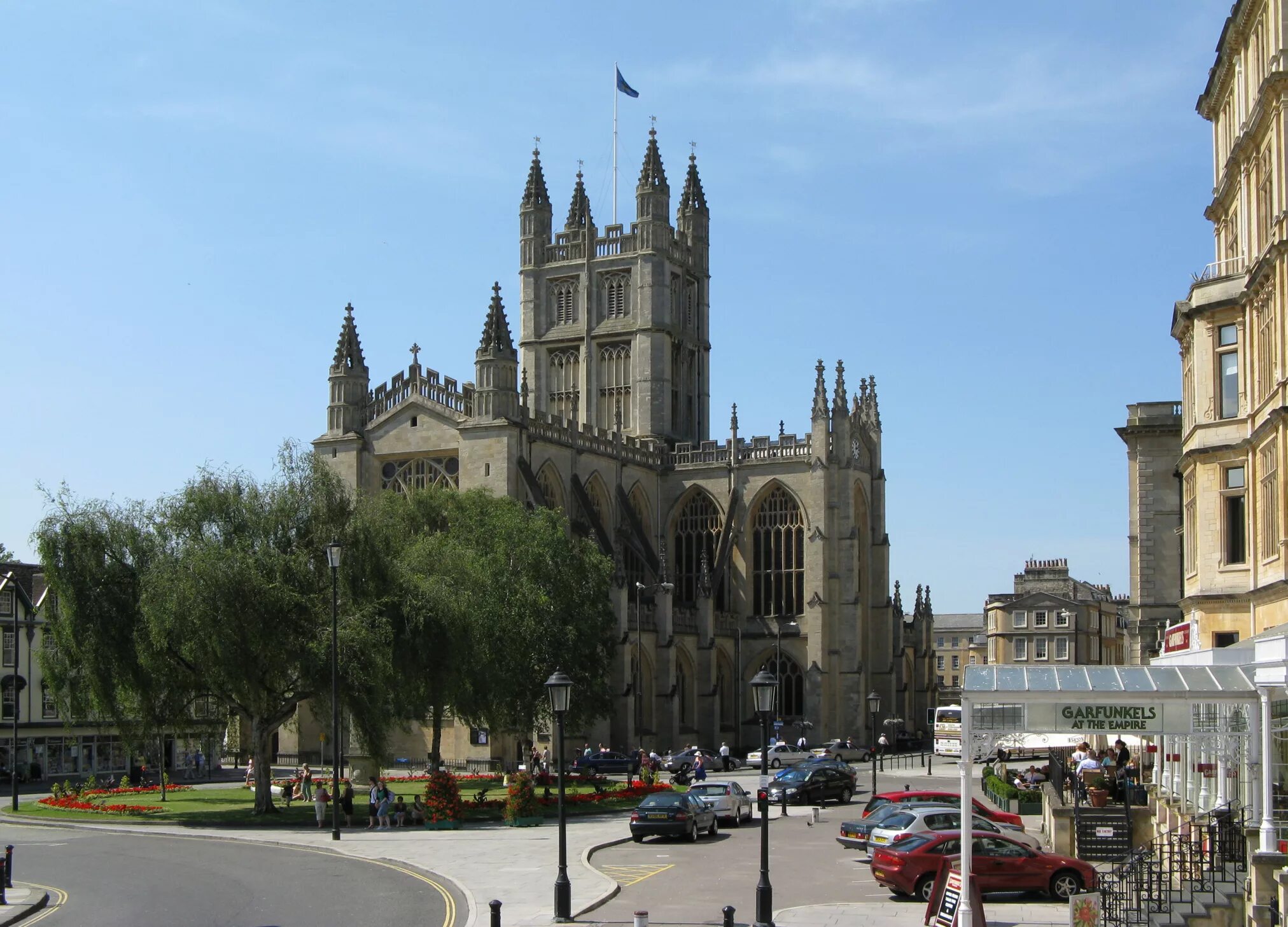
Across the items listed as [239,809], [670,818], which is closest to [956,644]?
[239,809]

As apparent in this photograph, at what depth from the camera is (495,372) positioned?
7012 centimetres

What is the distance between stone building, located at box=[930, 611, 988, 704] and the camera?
14450 centimetres

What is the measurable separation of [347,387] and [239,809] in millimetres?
30070

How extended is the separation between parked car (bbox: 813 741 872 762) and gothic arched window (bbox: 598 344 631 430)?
71.0ft

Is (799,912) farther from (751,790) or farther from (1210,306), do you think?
(751,790)

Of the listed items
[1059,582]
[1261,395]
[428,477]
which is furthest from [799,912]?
[1059,582]

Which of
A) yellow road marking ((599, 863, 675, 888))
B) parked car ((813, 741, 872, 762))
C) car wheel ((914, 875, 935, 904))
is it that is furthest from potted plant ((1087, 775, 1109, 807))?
parked car ((813, 741, 872, 762))

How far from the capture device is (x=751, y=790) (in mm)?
55312

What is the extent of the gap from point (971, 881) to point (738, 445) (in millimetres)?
63835

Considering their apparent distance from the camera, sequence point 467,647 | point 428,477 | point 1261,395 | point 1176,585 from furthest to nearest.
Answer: point 428,477 → point 1176,585 → point 467,647 → point 1261,395

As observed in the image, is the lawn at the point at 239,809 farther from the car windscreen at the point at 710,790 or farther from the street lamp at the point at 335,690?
the car windscreen at the point at 710,790

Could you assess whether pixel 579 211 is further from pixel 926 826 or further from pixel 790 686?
pixel 926 826

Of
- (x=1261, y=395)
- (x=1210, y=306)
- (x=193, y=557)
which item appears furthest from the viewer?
(x=193, y=557)

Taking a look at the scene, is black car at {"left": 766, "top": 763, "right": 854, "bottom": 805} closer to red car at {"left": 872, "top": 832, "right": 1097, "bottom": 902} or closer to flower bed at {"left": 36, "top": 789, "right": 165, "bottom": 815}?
flower bed at {"left": 36, "top": 789, "right": 165, "bottom": 815}
